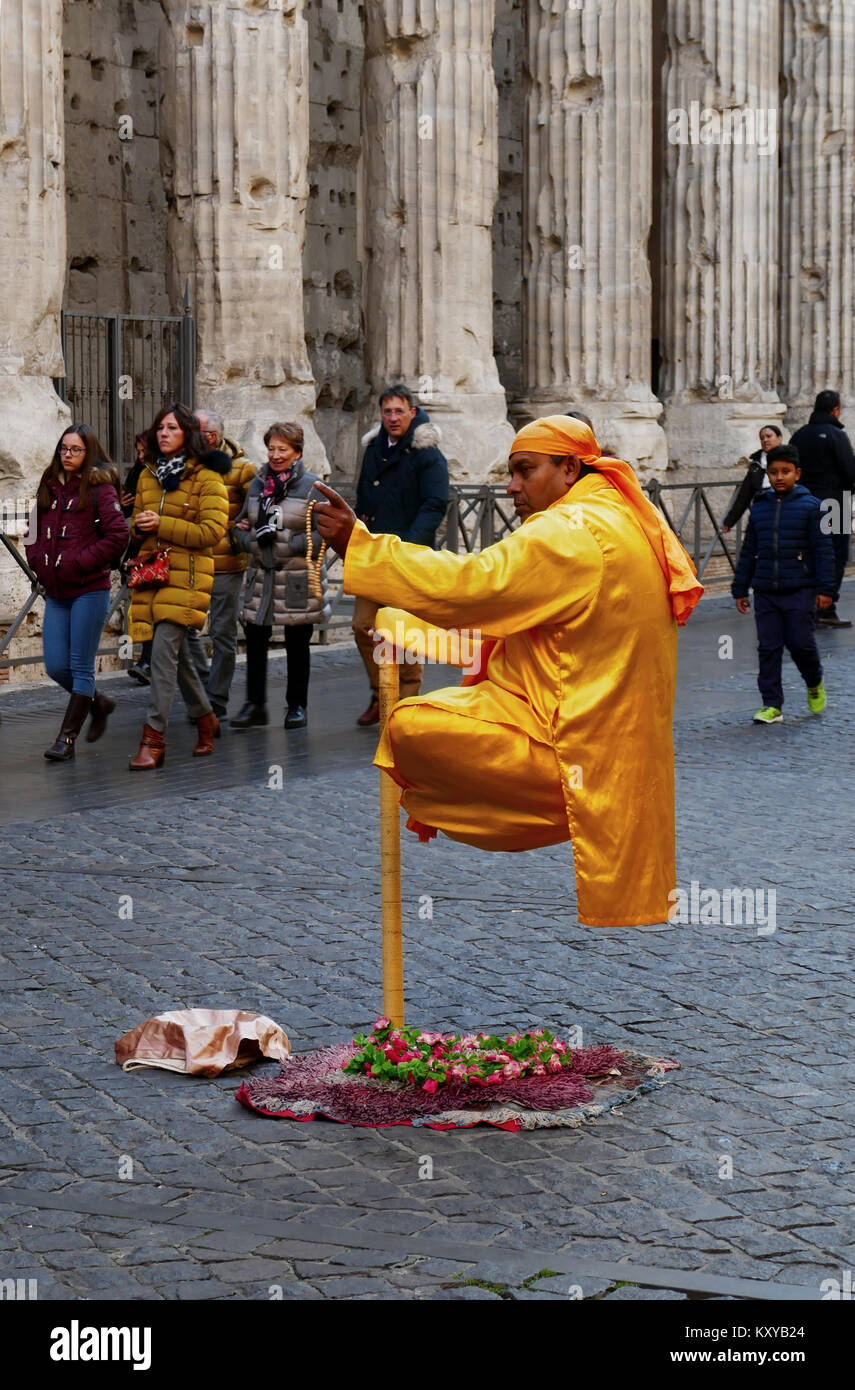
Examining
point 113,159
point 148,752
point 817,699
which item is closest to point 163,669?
point 148,752

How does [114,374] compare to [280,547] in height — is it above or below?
above

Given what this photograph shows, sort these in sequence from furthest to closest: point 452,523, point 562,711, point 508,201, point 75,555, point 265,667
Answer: point 508,201, point 452,523, point 265,667, point 75,555, point 562,711

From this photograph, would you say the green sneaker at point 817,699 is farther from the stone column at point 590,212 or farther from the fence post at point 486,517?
the stone column at point 590,212

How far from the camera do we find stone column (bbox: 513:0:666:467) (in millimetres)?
18625

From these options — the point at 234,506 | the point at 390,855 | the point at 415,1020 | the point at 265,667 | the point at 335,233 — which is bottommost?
the point at 415,1020

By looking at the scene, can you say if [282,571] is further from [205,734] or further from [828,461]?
[828,461]

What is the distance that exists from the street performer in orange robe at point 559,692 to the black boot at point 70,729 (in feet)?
16.8

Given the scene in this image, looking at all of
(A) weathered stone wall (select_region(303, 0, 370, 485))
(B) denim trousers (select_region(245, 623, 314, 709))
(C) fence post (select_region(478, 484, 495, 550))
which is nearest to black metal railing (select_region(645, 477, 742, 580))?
(C) fence post (select_region(478, 484, 495, 550))

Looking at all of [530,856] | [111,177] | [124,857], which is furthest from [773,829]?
[111,177]

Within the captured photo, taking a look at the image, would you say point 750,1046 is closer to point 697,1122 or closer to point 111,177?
point 697,1122

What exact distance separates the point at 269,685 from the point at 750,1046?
7415mm

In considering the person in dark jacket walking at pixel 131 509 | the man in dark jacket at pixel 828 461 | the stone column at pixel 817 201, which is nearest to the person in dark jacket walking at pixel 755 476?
the man in dark jacket at pixel 828 461

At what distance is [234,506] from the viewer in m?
11.1

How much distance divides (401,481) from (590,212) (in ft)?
27.4
